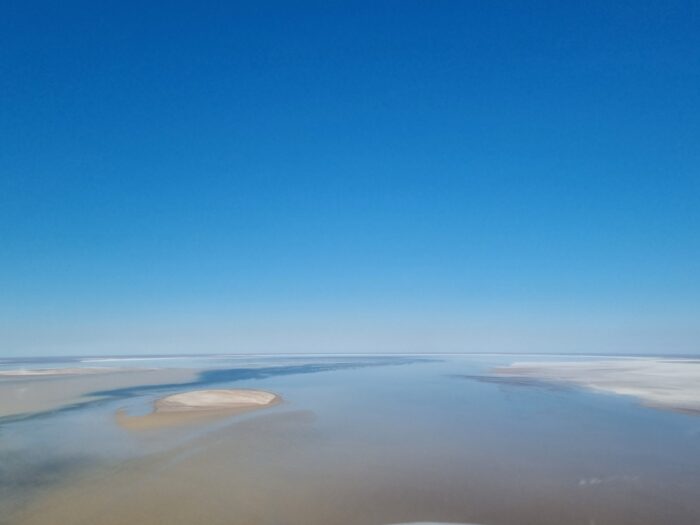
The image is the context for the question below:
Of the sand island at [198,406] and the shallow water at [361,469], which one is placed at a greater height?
the sand island at [198,406]

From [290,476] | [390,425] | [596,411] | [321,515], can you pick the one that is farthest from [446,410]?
[321,515]

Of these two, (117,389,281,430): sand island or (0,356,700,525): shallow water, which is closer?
(0,356,700,525): shallow water

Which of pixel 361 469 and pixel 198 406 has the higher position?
pixel 198 406

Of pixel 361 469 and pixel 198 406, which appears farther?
pixel 198 406

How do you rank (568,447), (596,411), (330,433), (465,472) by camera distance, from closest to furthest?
(465,472)
(568,447)
(330,433)
(596,411)

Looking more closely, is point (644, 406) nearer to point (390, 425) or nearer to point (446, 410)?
point (446, 410)
